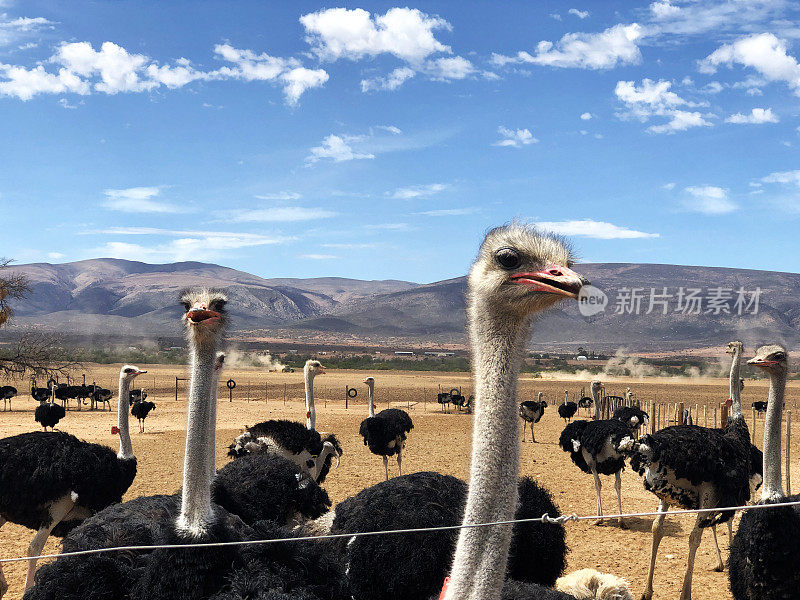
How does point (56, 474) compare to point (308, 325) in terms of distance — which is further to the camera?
point (308, 325)

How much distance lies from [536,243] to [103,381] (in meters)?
38.5

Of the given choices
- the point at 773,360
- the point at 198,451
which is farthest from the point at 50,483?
the point at 773,360

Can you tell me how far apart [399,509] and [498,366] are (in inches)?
82.5

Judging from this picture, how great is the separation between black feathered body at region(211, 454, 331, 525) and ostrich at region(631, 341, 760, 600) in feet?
9.36

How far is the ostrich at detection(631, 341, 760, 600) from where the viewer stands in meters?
6.09

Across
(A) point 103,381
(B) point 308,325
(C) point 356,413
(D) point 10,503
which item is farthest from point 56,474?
(B) point 308,325

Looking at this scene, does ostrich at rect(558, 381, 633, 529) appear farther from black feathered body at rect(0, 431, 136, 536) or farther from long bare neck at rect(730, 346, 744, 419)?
black feathered body at rect(0, 431, 136, 536)

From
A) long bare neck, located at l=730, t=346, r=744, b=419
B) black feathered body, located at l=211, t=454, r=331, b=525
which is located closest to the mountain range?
long bare neck, located at l=730, t=346, r=744, b=419

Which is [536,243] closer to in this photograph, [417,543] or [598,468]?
[417,543]

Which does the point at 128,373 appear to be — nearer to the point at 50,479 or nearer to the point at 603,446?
the point at 50,479

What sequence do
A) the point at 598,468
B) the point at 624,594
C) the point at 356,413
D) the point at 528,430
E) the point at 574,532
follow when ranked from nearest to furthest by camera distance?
the point at 624,594, the point at 574,532, the point at 598,468, the point at 528,430, the point at 356,413

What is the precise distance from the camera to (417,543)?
3.97 metres

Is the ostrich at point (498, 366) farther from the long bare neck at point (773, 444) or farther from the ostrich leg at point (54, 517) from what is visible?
the ostrich leg at point (54, 517)

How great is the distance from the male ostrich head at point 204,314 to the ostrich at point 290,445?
12.0 ft
